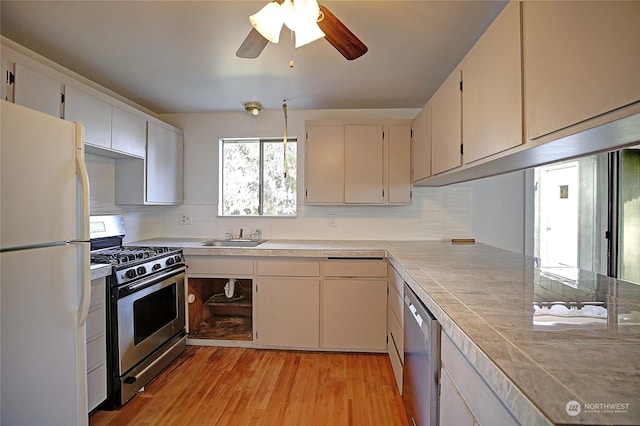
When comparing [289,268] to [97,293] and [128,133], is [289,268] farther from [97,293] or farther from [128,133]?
[128,133]

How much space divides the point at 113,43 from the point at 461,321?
244cm

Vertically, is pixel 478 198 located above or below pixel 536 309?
above

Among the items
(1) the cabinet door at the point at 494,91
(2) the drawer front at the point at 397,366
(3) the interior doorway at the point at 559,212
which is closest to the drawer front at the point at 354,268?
(2) the drawer front at the point at 397,366

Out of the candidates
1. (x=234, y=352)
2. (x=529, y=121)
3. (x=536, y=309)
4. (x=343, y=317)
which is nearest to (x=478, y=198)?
(x=343, y=317)

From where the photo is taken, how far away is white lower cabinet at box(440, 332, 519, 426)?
0.69 meters

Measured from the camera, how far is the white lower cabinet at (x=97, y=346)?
1662mm

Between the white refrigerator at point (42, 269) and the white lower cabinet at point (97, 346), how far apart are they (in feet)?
0.90

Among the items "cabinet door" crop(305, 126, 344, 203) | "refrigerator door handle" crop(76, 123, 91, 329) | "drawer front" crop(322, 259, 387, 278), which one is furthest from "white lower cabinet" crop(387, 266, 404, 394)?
"refrigerator door handle" crop(76, 123, 91, 329)

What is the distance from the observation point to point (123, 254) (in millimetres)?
2045

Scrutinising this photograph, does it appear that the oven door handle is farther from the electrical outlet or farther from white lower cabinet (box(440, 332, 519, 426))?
white lower cabinet (box(440, 332, 519, 426))

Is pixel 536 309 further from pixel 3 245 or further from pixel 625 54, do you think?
pixel 3 245

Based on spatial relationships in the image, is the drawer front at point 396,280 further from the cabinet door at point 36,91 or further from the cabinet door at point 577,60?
the cabinet door at point 36,91

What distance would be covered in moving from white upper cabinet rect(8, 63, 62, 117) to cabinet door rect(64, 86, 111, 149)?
6 cm

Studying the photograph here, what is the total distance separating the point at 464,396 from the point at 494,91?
1238 mm
